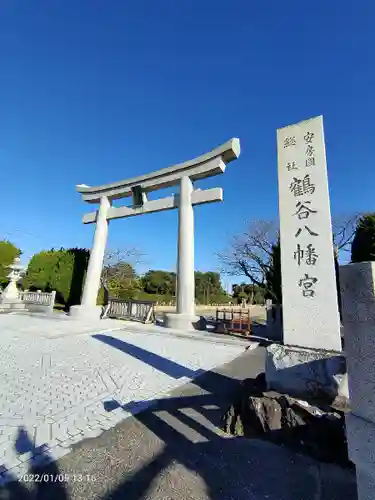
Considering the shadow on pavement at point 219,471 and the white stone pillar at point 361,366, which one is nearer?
the white stone pillar at point 361,366

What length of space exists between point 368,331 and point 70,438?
3.04m

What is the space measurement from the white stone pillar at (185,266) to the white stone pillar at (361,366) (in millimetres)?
9151

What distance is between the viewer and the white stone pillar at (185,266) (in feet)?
34.4

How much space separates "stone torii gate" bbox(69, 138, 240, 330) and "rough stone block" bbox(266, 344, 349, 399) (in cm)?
687

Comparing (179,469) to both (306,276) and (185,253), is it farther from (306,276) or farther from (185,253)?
(185,253)

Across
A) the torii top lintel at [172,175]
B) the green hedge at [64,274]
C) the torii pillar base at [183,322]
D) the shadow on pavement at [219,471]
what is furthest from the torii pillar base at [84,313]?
the shadow on pavement at [219,471]

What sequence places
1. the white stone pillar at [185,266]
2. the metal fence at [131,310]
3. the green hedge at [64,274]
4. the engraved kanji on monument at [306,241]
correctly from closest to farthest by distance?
the engraved kanji on monument at [306,241] < the white stone pillar at [185,266] < the metal fence at [131,310] < the green hedge at [64,274]

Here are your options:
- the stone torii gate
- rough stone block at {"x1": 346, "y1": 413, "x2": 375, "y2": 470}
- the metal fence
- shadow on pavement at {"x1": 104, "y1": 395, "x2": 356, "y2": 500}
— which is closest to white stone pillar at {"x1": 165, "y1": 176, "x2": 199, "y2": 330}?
the stone torii gate

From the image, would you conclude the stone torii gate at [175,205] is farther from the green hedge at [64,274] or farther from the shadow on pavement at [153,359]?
the shadow on pavement at [153,359]

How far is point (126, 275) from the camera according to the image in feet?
104

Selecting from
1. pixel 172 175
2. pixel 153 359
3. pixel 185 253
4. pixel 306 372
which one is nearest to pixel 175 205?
pixel 172 175

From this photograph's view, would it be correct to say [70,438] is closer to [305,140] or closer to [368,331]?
[368,331]

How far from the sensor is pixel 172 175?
12.2 m
